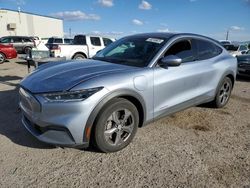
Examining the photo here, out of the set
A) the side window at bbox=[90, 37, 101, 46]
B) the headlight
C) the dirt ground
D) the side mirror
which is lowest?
the dirt ground

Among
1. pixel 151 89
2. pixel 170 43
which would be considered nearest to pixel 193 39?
pixel 170 43

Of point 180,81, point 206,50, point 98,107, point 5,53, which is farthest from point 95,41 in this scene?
point 98,107

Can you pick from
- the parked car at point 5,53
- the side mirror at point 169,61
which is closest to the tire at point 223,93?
the side mirror at point 169,61

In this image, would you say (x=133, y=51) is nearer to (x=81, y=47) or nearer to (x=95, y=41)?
(x=81, y=47)

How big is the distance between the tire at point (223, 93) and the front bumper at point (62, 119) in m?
3.16

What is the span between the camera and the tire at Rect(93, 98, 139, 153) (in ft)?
10.2

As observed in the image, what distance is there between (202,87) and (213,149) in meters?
1.38

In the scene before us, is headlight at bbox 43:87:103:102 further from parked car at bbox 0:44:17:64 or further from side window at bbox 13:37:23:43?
side window at bbox 13:37:23:43

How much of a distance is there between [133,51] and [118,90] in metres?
1.24

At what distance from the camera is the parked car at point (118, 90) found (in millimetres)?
2916

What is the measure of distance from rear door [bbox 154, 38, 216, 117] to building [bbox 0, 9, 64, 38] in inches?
1414

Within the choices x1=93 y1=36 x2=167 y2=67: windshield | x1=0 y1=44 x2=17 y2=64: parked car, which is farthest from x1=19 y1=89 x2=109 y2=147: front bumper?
x1=0 y1=44 x2=17 y2=64: parked car

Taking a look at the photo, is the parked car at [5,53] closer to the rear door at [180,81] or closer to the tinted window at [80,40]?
the tinted window at [80,40]

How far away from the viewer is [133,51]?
4164 millimetres
